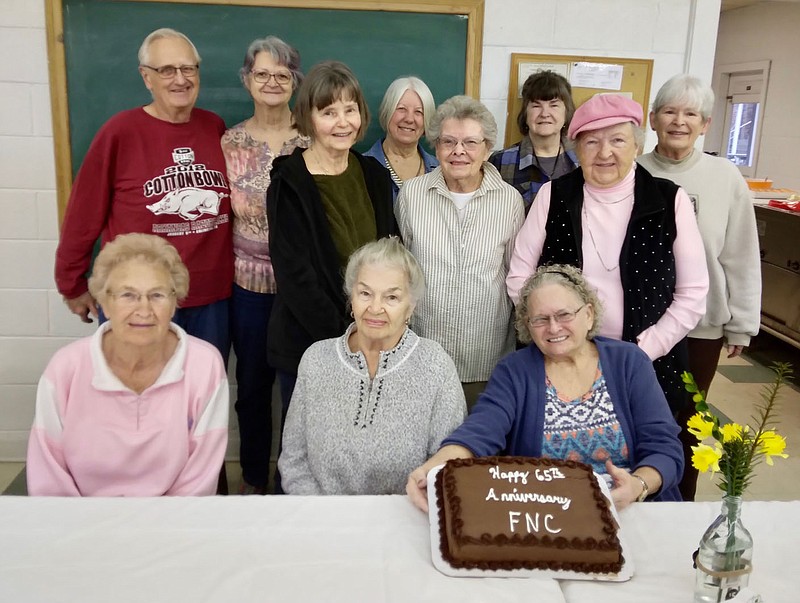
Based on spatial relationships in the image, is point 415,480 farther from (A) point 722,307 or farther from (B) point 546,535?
(A) point 722,307

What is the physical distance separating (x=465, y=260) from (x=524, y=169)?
2.29ft

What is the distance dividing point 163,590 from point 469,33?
2468 millimetres

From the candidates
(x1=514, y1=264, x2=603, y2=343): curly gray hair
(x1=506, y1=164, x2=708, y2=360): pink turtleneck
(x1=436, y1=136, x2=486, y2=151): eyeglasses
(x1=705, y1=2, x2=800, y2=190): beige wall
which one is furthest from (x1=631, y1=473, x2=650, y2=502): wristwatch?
(x1=705, y1=2, x2=800, y2=190): beige wall

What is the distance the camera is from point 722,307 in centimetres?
238

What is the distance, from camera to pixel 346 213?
217cm

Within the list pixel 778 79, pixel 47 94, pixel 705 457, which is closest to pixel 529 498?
pixel 705 457

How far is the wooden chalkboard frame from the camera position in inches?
109

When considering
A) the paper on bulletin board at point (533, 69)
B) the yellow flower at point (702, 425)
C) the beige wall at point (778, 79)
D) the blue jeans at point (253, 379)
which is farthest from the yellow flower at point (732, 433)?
the beige wall at point (778, 79)

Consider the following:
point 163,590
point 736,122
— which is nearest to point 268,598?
point 163,590

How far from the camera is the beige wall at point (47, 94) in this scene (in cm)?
285

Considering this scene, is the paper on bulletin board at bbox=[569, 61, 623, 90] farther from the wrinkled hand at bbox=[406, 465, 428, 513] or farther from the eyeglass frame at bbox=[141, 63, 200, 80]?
the wrinkled hand at bbox=[406, 465, 428, 513]

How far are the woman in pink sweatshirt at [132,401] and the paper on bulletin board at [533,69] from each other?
1.81 metres

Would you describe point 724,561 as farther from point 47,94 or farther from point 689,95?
point 47,94

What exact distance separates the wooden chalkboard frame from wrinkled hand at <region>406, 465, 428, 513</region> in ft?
6.47
